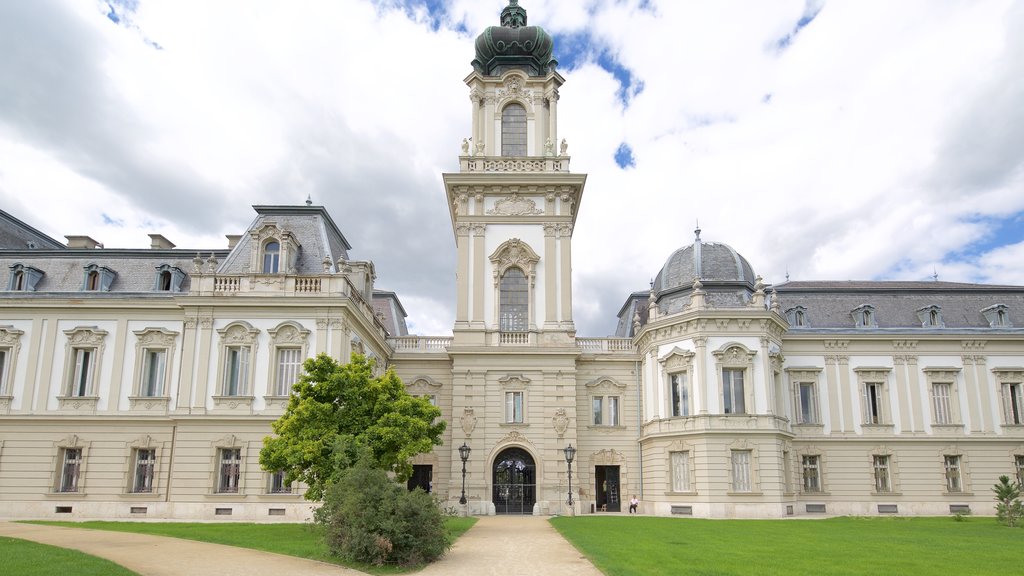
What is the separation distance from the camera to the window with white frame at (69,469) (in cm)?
3180

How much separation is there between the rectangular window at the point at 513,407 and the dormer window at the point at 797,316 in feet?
50.9

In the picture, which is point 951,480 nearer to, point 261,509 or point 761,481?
point 761,481

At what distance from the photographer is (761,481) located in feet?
112

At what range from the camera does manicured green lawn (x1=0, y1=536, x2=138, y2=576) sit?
1393 cm

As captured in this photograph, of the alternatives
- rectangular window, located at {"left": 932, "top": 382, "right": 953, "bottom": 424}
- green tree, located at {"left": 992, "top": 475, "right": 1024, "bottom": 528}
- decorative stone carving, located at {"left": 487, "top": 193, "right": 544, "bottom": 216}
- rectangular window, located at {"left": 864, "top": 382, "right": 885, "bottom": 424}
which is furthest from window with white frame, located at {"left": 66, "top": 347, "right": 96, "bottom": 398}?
rectangular window, located at {"left": 932, "top": 382, "right": 953, "bottom": 424}

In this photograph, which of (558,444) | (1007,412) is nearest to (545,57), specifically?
(558,444)

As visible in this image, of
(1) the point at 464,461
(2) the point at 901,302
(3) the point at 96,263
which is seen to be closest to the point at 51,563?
(1) the point at 464,461

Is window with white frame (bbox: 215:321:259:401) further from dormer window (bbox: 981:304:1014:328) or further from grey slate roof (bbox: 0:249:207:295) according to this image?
dormer window (bbox: 981:304:1014:328)

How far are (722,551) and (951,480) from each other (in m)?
26.8

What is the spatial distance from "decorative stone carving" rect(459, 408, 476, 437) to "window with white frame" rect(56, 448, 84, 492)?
16.7 m

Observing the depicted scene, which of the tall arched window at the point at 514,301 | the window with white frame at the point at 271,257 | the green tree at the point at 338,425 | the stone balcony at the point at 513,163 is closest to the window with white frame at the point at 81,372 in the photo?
the window with white frame at the point at 271,257

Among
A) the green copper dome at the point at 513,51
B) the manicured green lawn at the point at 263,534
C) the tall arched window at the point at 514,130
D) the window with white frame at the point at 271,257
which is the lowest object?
the manicured green lawn at the point at 263,534

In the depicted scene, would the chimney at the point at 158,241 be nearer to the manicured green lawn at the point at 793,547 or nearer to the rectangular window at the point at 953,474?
the manicured green lawn at the point at 793,547

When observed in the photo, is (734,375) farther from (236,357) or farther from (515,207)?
(236,357)
